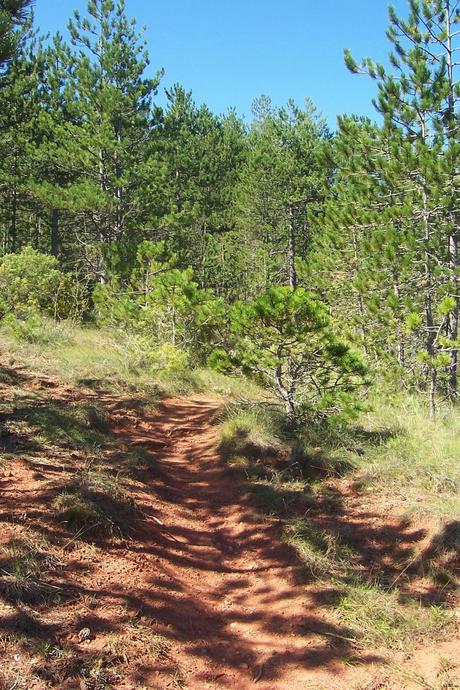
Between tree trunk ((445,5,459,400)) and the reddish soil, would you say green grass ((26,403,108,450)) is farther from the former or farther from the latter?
tree trunk ((445,5,459,400))

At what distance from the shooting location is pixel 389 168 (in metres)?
8.74

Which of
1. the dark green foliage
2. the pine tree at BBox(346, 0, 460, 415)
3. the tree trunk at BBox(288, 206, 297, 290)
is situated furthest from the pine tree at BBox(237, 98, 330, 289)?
the dark green foliage

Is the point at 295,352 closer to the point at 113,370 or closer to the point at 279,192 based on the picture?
the point at 113,370

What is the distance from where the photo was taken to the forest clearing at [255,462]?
2.94 meters

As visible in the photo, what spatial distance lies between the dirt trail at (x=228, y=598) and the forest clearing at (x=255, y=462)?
2cm

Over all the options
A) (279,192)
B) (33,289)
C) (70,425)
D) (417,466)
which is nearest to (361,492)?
(417,466)

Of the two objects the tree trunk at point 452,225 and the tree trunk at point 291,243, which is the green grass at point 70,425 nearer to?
the tree trunk at point 452,225

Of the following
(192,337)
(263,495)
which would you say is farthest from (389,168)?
(263,495)

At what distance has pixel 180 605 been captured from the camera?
3352 mm

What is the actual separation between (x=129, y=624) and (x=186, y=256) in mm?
15739

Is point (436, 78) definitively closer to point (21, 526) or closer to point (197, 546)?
point (197, 546)

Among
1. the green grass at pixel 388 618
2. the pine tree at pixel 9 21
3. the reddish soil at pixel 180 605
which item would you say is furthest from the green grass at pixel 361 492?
the pine tree at pixel 9 21

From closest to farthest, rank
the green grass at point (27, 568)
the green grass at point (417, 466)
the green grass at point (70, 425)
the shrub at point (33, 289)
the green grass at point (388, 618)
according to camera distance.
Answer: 1. the green grass at point (27, 568)
2. the green grass at point (388, 618)
3. the green grass at point (417, 466)
4. the green grass at point (70, 425)
5. the shrub at point (33, 289)

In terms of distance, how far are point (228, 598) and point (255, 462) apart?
1.99 meters
